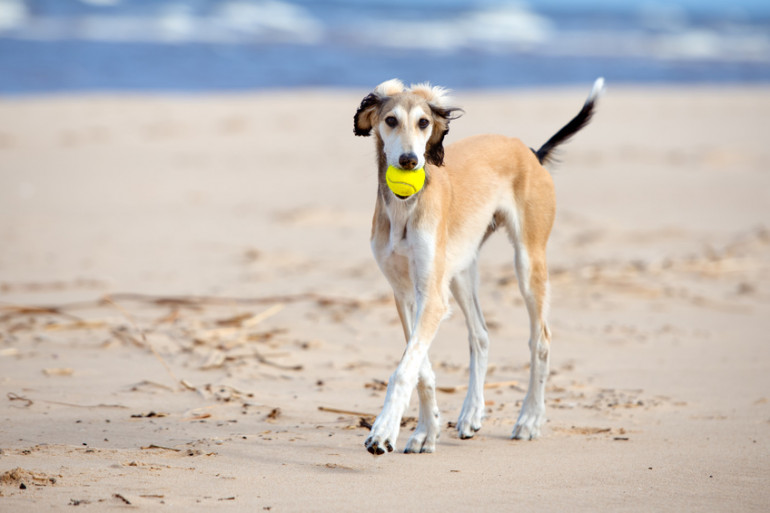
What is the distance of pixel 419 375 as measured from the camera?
15.5 ft

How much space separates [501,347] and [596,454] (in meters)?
2.29

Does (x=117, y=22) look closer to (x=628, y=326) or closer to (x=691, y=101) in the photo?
(x=691, y=101)

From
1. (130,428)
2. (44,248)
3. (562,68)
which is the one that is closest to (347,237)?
(44,248)

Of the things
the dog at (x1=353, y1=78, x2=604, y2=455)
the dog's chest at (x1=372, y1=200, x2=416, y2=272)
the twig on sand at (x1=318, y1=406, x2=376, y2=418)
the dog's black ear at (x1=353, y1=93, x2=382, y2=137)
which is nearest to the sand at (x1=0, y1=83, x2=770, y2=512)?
the twig on sand at (x1=318, y1=406, x2=376, y2=418)

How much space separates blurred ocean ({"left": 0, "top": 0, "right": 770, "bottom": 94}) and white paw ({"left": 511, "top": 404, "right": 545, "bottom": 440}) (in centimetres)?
1922

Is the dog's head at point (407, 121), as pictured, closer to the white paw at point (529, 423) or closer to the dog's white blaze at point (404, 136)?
the dog's white blaze at point (404, 136)

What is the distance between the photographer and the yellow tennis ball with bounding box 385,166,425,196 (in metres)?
4.48

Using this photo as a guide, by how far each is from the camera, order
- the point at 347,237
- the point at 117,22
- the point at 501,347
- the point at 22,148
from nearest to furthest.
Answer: the point at 501,347 < the point at 347,237 < the point at 22,148 < the point at 117,22

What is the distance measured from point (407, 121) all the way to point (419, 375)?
135 centimetres

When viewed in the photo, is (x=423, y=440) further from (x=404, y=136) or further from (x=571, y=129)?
(x=571, y=129)

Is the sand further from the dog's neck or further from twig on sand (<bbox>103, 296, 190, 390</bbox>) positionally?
the dog's neck

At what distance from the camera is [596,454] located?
4.64m

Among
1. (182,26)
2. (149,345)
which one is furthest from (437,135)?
(182,26)

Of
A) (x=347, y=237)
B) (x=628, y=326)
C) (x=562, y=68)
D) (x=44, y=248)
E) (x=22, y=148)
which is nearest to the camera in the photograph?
(x=628, y=326)
